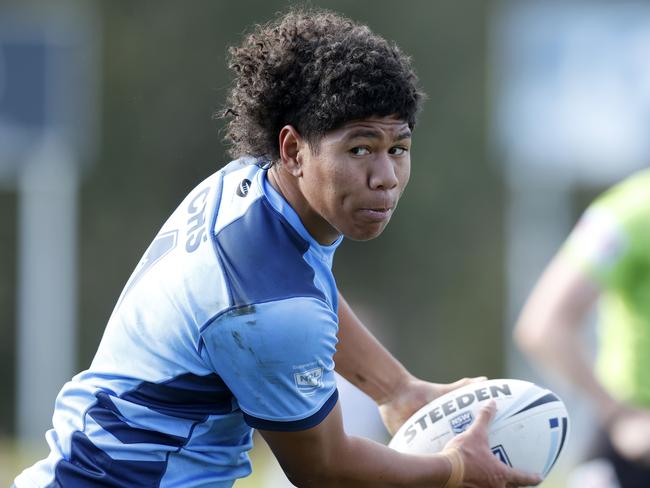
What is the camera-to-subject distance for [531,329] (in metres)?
5.83

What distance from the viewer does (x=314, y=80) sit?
3.81 m

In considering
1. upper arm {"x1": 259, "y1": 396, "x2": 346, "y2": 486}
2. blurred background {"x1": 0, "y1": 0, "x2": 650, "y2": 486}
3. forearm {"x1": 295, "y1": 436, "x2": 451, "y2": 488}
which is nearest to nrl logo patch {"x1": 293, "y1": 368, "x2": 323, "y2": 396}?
upper arm {"x1": 259, "y1": 396, "x2": 346, "y2": 486}

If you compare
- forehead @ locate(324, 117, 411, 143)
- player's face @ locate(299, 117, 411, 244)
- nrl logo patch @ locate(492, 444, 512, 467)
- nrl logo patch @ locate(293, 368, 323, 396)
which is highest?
forehead @ locate(324, 117, 411, 143)

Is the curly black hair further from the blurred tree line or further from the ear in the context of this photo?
the blurred tree line

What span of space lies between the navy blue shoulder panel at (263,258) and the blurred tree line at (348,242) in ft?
66.2

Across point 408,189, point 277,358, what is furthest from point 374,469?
point 408,189

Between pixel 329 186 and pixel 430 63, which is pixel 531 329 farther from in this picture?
pixel 430 63

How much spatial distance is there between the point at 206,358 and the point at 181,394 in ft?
0.47

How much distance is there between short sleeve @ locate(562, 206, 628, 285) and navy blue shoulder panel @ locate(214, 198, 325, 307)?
223 centimetres

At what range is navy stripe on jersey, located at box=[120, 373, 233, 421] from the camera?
3.78 meters

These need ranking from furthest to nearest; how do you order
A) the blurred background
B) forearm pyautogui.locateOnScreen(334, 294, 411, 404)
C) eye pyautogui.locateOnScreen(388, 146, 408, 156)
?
the blurred background < forearm pyautogui.locateOnScreen(334, 294, 411, 404) < eye pyautogui.locateOnScreen(388, 146, 408, 156)

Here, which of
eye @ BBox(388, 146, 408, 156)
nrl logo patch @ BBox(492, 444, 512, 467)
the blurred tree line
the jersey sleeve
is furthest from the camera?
the blurred tree line

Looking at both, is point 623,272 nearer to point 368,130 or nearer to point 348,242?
point 368,130

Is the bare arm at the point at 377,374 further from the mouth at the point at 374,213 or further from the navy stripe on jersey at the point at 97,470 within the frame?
the navy stripe on jersey at the point at 97,470
